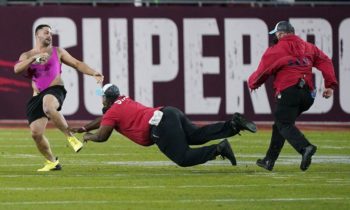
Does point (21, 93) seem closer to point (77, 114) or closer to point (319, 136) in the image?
point (77, 114)

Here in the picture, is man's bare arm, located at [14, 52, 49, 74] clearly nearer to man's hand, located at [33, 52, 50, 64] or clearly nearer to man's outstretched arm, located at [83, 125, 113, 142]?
man's hand, located at [33, 52, 50, 64]

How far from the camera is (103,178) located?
16.6m

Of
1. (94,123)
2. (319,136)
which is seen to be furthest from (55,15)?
(94,123)

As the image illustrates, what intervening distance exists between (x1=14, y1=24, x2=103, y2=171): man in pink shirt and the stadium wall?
33.8ft

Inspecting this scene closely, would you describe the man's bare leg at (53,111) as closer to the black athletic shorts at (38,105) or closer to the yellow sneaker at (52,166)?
the black athletic shorts at (38,105)

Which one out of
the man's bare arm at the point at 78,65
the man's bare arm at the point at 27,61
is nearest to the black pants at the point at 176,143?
the man's bare arm at the point at 78,65

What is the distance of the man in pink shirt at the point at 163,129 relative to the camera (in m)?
16.8

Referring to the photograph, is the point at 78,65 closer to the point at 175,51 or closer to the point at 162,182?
the point at 162,182

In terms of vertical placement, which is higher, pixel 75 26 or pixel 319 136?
pixel 75 26

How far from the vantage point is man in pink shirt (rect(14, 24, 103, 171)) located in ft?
58.8

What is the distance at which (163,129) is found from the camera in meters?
16.8

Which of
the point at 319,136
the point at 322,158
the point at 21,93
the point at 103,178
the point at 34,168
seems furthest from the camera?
the point at 21,93

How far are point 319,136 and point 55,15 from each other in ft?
20.9

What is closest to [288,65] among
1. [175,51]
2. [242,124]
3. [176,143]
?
[242,124]
